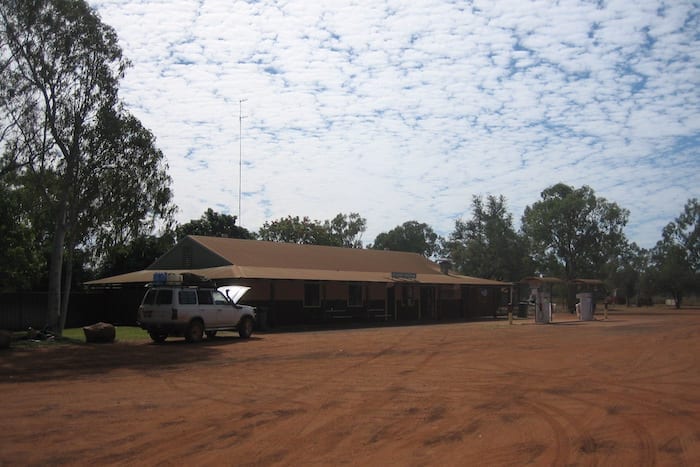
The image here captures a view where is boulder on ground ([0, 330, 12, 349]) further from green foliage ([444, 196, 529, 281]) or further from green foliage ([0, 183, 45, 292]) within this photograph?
green foliage ([444, 196, 529, 281])

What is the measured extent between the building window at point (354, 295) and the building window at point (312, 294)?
273 centimetres

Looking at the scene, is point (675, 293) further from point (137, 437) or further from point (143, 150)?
point (137, 437)

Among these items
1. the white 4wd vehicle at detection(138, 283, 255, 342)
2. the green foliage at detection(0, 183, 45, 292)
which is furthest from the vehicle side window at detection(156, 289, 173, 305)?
the green foliage at detection(0, 183, 45, 292)

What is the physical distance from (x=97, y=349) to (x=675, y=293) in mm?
75329

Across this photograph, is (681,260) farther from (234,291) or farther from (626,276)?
(234,291)

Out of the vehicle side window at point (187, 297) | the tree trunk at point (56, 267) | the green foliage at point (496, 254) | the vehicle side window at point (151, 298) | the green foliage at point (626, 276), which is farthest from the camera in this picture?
the green foliage at point (626, 276)

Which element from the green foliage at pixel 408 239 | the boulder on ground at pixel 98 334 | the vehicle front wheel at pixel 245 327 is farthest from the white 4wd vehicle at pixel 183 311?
the green foliage at pixel 408 239

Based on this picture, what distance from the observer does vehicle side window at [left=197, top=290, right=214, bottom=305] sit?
77.0 feet

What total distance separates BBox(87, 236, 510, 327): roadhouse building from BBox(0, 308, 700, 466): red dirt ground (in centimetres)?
1378

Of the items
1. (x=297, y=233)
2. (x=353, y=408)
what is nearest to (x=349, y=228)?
(x=297, y=233)

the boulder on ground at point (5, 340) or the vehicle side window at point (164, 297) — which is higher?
the vehicle side window at point (164, 297)

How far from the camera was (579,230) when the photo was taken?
2670 inches

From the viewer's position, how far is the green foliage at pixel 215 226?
6062 centimetres

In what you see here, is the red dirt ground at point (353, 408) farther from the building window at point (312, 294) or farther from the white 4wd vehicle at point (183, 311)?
the building window at point (312, 294)
